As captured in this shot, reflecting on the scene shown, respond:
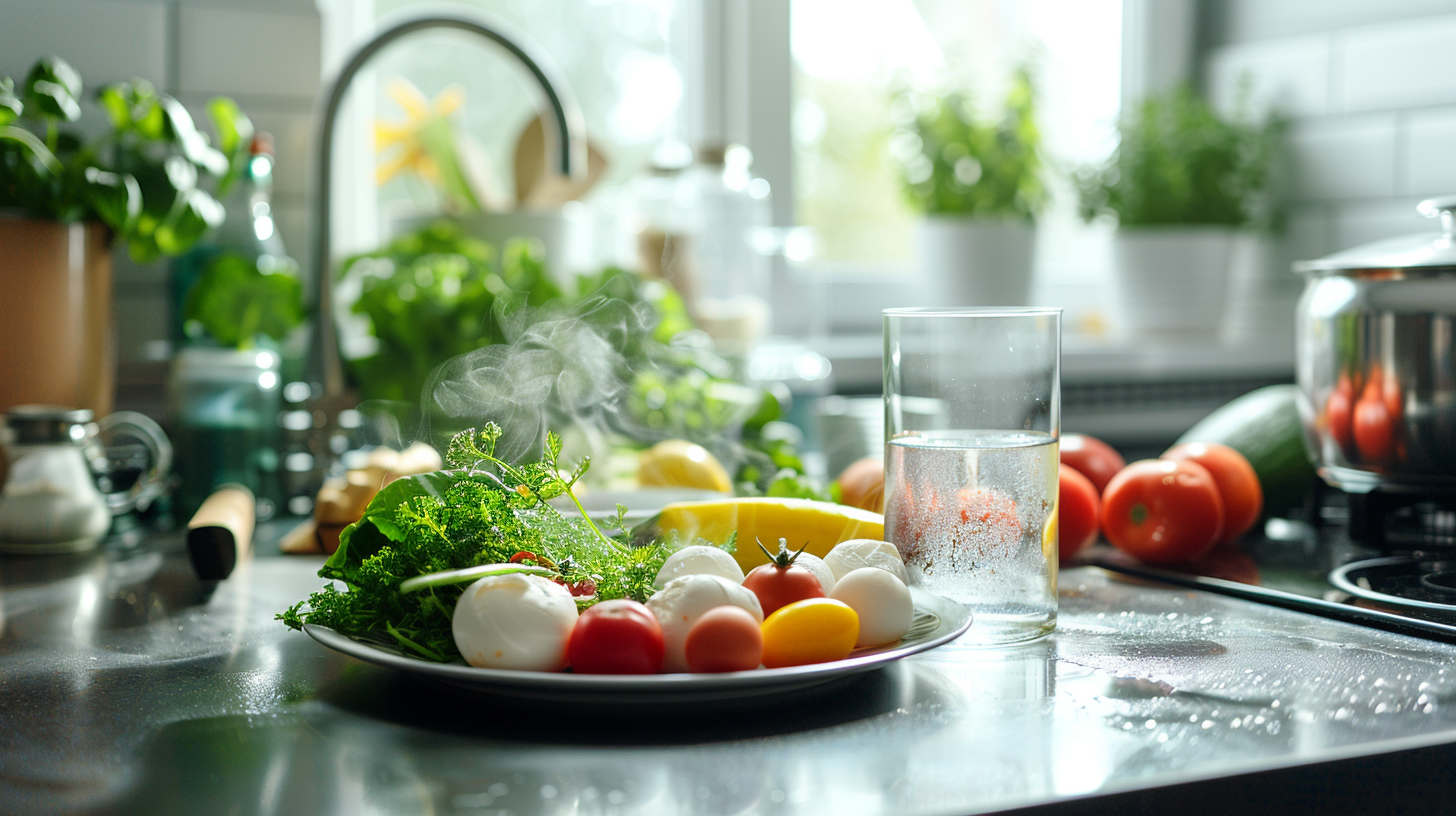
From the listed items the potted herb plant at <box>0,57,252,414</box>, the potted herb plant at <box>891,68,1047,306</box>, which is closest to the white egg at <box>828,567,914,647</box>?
the potted herb plant at <box>0,57,252,414</box>

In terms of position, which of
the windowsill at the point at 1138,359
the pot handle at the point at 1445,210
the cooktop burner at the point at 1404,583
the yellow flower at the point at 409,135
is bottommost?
the cooktop burner at the point at 1404,583

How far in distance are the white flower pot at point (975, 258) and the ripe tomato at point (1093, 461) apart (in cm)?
102

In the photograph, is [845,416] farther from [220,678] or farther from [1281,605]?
[220,678]

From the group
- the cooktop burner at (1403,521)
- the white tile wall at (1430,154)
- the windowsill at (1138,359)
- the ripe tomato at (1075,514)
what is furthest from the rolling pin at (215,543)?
the white tile wall at (1430,154)

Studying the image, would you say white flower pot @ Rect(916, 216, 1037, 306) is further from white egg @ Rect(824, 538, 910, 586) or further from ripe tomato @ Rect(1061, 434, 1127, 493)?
white egg @ Rect(824, 538, 910, 586)

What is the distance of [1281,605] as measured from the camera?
0.78 m

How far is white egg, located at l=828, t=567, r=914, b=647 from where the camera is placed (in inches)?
22.1

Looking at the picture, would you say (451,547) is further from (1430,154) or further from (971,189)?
(1430,154)

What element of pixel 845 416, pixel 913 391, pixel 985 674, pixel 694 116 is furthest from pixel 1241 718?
pixel 694 116

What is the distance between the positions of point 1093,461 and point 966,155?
1.13 m

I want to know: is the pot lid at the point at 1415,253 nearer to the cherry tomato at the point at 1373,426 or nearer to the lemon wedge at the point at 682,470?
the cherry tomato at the point at 1373,426

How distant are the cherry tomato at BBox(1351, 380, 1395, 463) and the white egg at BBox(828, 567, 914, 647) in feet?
1.62

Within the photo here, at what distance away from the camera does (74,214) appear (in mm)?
1060

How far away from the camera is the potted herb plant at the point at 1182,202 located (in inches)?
84.6
